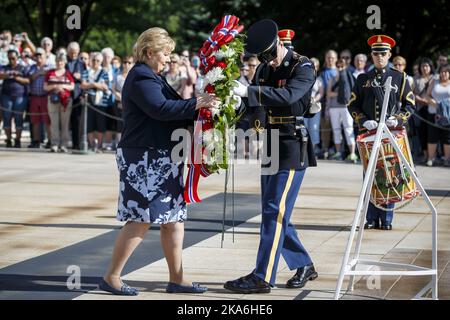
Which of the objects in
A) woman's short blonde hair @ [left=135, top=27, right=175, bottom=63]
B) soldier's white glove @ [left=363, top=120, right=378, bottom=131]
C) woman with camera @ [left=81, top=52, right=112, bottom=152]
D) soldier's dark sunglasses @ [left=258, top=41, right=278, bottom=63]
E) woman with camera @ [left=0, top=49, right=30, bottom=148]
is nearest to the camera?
woman's short blonde hair @ [left=135, top=27, right=175, bottom=63]

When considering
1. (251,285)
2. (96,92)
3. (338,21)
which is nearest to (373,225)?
(251,285)

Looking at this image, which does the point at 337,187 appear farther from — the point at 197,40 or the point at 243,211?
the point at 197,40

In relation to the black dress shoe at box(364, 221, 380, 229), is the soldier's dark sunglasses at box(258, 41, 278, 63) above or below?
above

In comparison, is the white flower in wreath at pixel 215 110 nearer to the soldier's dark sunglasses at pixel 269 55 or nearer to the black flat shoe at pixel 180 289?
the soldier's dark sunglasses at pixel 269 55

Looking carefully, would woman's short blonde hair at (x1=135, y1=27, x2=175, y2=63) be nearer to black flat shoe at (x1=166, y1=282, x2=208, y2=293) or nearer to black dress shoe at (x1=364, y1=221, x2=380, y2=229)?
black flat shoe at (x1=166, y1=282, x2=208, y2=293)

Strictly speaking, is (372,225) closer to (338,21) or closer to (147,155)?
(147,155)

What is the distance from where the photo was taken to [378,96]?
10586mm

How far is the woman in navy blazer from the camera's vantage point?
714cm

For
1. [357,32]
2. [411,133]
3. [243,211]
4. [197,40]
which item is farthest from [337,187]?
[197,40]

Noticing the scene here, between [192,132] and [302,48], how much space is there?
2447 centimetres

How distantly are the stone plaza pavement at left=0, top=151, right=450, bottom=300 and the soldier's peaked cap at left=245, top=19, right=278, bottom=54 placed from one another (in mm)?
1762

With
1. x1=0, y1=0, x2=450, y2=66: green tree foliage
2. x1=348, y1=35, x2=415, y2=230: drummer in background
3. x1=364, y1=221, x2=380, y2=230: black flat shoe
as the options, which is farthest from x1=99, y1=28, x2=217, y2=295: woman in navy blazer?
x1=0, y1=0, x2=450, y2=66: green tree foliage

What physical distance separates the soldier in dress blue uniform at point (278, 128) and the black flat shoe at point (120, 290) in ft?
2.25

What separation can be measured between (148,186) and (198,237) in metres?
2.94
